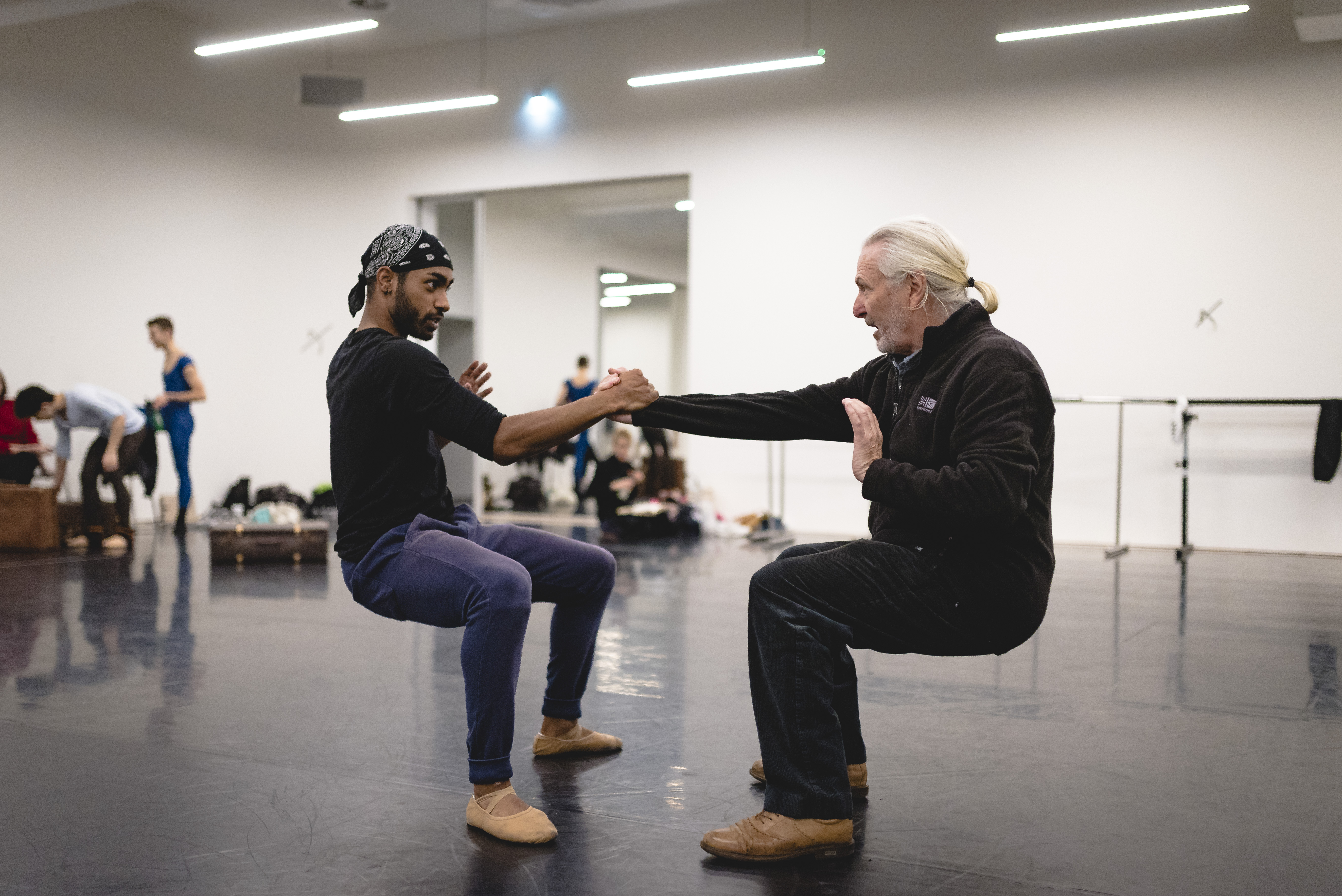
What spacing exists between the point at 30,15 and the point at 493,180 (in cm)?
429

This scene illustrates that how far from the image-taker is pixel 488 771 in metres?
2.38

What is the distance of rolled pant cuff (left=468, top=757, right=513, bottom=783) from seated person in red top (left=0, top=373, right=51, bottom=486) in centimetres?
706

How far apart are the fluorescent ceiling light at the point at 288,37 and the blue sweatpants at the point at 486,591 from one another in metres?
6.36

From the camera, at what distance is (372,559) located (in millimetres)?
2545

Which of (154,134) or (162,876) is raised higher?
(154,134)

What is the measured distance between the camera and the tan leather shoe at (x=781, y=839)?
86.1 inches

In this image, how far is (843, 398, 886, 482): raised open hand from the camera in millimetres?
2303

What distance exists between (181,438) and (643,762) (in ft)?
23.6

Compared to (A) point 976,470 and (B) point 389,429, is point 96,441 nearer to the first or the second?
(B) point 389,429

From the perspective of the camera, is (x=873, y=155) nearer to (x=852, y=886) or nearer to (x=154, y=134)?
(x=154, y=134)

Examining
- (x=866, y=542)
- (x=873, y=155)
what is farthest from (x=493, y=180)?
(x=866, y=542)

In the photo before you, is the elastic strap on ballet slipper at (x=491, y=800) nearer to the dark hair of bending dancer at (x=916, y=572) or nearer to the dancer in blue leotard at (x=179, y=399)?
the dark hair of bending dancer at (x=916, y=572)

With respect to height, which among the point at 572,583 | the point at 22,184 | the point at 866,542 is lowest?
the point at 572,583

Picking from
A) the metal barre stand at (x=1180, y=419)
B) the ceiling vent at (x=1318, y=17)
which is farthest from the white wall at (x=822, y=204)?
the ceiling vent at (x=1318, y=17)
